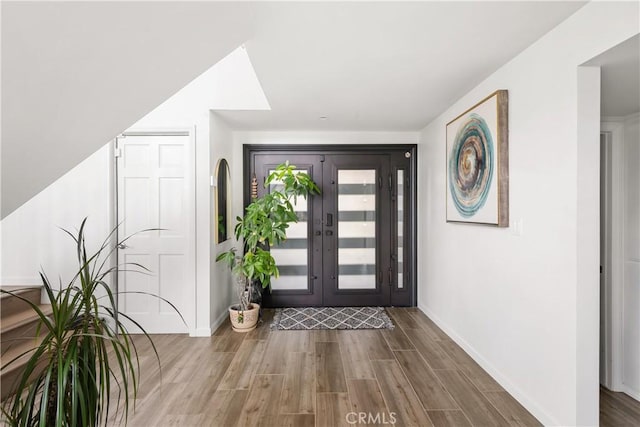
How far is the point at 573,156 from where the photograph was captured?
5.69ft

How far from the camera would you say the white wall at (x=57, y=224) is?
3055 mm

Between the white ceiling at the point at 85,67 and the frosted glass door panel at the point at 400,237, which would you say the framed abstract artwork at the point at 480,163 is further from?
the white ceiling at the point at 85,67

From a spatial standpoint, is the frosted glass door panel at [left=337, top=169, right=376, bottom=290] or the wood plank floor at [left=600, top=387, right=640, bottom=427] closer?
the wood plank floor at [left=600, top=387, right=640, bottom=427]

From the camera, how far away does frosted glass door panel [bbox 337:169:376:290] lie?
434 cm

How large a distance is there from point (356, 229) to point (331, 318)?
1228mm

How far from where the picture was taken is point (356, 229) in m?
4.35

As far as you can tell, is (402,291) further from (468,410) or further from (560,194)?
(560,194)

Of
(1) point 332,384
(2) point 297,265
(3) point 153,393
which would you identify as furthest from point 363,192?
(3) point 153,393

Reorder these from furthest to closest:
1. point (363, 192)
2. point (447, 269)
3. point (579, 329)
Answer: point (363, 192)
point (447, 269)
point (579, 329)

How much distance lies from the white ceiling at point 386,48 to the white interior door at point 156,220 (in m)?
1.35

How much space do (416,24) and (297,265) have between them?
3245mm

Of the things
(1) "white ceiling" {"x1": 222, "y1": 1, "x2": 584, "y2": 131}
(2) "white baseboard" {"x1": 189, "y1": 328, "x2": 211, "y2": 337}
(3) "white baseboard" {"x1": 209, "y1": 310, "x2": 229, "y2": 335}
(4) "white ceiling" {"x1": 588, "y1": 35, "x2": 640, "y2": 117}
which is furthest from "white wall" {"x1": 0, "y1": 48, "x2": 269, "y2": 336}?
(4) "white ceiling" {"x1": 588, "y1": 35, "x2": 640, "y2": 117}

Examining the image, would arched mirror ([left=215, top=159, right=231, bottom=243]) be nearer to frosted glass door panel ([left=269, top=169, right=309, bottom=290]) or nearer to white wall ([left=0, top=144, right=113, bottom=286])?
frosted glass door panel ([left=269, top=169, right=309, bottom=290])

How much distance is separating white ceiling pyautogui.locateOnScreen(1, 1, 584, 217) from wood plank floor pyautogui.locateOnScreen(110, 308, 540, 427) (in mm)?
1688
